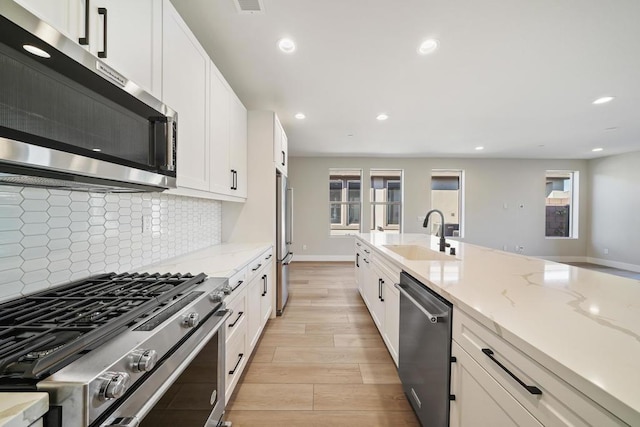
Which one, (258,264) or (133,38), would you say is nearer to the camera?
(133,38)

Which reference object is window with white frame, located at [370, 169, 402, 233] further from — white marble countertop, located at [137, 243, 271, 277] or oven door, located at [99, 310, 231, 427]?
oven door, located at [99, 310, 231, 427]

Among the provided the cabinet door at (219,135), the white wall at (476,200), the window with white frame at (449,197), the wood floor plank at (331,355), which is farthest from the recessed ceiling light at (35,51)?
the window with white frame at (449,197)

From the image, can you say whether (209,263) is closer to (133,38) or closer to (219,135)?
(219,135)

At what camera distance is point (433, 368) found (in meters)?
1.20

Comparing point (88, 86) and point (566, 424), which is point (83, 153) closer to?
point (88, 86)

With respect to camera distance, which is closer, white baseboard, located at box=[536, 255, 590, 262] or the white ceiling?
the white ceiling

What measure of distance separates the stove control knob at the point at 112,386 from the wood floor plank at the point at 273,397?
4.20ft

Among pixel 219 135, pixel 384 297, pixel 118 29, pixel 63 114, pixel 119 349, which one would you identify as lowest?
pixel 384 297

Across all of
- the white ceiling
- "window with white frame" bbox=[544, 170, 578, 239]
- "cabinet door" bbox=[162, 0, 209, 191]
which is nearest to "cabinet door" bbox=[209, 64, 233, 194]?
"cabinet door" bbox=[162, 0, 209, 191]

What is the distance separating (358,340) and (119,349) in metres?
2.15

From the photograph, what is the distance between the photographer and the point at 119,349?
0.67 m

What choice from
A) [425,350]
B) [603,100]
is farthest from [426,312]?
[603,100]

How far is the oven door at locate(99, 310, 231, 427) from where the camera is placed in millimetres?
689

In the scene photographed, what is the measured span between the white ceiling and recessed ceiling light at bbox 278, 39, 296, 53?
0.05m
